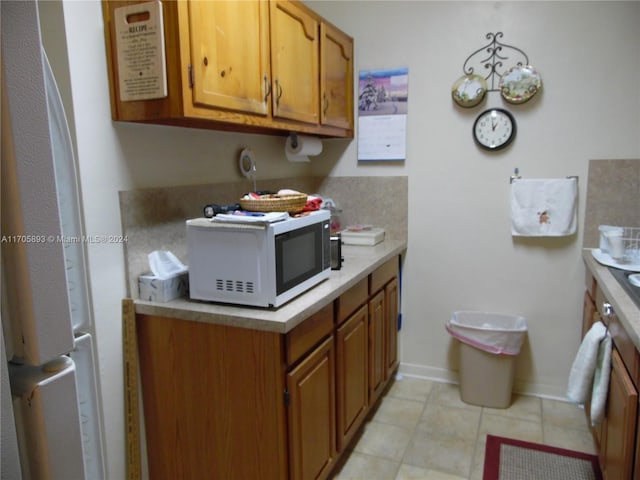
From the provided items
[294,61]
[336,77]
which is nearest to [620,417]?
[294,61]

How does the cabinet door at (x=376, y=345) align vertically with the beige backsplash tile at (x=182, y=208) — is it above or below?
below

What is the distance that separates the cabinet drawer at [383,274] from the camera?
2.39 meters

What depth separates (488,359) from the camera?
2.58m

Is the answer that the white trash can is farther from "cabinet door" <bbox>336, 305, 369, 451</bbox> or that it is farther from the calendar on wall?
the calendar on wall

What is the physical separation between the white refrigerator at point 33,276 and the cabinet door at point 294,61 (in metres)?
1.35

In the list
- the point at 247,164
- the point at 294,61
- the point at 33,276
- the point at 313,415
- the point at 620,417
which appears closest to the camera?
the point at 33,276

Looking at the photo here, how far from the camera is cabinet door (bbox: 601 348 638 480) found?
1434 mm

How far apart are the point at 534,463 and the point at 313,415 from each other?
1.14m

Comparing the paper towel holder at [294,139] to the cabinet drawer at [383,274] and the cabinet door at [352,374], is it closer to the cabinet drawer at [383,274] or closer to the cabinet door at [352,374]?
the cabinet drawer at [383,274]

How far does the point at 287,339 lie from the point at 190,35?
3.34 ft

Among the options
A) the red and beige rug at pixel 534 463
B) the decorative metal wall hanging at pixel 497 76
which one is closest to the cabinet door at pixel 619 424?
the red and beige rug at pixel 534 463

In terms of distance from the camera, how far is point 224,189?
213cm

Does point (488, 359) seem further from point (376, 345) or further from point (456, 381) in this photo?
point (376, 345)

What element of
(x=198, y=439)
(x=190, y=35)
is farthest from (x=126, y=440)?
(x=190, y=35)
